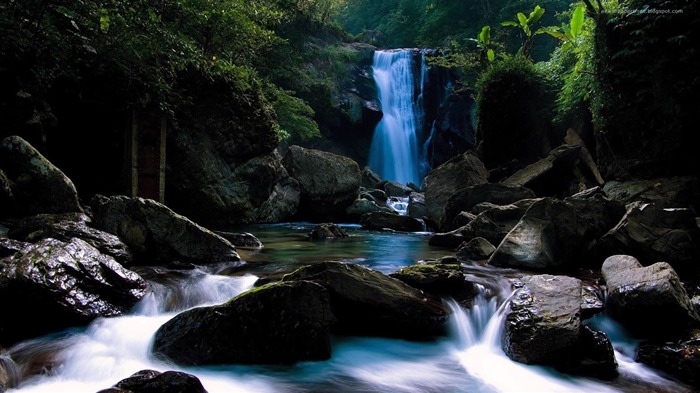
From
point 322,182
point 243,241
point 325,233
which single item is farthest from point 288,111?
point 243,241

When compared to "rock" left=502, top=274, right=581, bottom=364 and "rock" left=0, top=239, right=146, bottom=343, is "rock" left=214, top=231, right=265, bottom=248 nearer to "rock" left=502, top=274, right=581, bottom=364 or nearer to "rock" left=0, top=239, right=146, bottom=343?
"rock" left=0, top=239, right=146, bottom=343

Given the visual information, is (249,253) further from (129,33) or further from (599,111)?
(599,111)

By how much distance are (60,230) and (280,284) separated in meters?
3.39

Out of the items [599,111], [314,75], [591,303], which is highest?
[314,75]

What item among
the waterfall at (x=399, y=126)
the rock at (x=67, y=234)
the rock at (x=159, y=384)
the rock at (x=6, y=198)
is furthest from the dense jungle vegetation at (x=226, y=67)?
the waterfall at (x=399, y=126)

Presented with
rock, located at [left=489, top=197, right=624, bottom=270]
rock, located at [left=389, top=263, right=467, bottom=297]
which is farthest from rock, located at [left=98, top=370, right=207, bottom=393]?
rock, located at [left=489, top=197, right=624, bottom=270]

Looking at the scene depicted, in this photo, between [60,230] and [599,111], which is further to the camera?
[599,111]

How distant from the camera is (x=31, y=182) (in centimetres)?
688

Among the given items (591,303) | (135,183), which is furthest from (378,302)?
(135,183)

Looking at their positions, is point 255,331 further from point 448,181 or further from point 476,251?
point 448,181

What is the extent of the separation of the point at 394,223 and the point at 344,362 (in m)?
9.13

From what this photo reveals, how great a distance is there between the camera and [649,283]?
437cm

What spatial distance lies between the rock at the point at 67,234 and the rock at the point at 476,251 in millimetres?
5166

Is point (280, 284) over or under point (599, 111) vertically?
under
